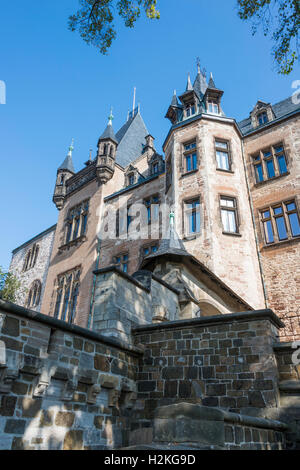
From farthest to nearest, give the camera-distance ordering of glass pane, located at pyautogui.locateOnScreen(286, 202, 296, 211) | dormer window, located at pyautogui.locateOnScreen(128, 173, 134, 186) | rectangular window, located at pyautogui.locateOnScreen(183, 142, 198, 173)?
dormer window, located at pyautogui.locateOnScreen(128, 173, 134, 186) < rectangular window, located at pyautogui.locateOnScreen(183, 142, 198, 173) < glass pane, located at pyautogui.locateOnScreen(286, 202, 296, 211)

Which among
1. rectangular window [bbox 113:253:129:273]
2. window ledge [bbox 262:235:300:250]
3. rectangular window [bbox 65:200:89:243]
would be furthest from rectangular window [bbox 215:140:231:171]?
rectangular window [bbox 65:200:89:243]

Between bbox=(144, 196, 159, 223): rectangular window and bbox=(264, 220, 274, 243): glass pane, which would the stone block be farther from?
bbox=(144, 196, 159, 223): rectangular window

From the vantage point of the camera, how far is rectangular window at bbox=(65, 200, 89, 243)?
23.1m

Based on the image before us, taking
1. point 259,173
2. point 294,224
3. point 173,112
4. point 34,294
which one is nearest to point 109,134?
point 173,112

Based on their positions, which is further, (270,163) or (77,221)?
(77,221)

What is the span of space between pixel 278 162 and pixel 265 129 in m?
2.31

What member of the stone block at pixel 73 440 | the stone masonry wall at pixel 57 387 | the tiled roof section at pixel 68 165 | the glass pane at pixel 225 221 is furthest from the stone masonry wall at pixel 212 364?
the tiled roof section at pixel 68 165

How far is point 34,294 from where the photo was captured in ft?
87.4

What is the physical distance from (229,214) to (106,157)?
1066 centimetres

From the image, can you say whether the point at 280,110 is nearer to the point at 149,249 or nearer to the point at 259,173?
the point at 259,173

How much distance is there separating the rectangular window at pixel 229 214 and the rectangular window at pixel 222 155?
1.77 m

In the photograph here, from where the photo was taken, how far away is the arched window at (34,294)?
26.0m

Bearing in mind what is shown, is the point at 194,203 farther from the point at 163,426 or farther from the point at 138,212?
the point at 163,426

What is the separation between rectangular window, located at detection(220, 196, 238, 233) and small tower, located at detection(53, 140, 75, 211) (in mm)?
14577
